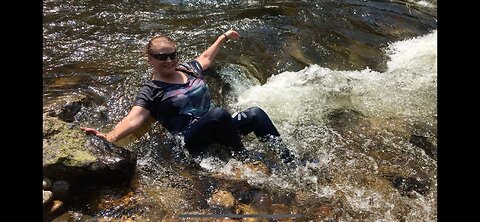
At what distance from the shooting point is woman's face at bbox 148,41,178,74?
4.50m

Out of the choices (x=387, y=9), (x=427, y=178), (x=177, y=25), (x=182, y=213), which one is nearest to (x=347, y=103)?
(x=427, y=178)

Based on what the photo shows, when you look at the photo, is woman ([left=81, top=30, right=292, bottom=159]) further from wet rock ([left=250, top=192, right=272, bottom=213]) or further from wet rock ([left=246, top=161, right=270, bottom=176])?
wet rock ([left=250, top=192, right=272, bottom=213])

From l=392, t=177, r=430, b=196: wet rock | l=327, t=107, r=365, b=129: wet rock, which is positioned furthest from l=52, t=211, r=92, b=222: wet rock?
l=327, t=107, r=365, b=129: wet rock

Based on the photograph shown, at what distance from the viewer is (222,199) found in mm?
3924

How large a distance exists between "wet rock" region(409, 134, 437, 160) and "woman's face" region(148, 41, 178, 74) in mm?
2995

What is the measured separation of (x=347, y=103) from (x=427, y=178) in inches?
75.2

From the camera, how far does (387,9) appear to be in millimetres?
10320

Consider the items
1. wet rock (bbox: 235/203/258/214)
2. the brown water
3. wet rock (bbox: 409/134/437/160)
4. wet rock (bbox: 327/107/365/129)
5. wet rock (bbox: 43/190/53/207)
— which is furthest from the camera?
wet rock (bbox: 327/107/365/129)

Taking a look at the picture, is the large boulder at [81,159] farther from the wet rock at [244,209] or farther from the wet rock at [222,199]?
the wet rock at [244,209]

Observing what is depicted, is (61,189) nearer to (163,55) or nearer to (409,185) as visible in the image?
(163,55)

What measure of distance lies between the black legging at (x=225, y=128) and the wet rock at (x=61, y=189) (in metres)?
1.33

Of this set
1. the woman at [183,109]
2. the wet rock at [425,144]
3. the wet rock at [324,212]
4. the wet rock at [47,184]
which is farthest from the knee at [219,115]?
the wet rock at [425,144]

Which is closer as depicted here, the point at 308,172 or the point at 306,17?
the point at 308,172
